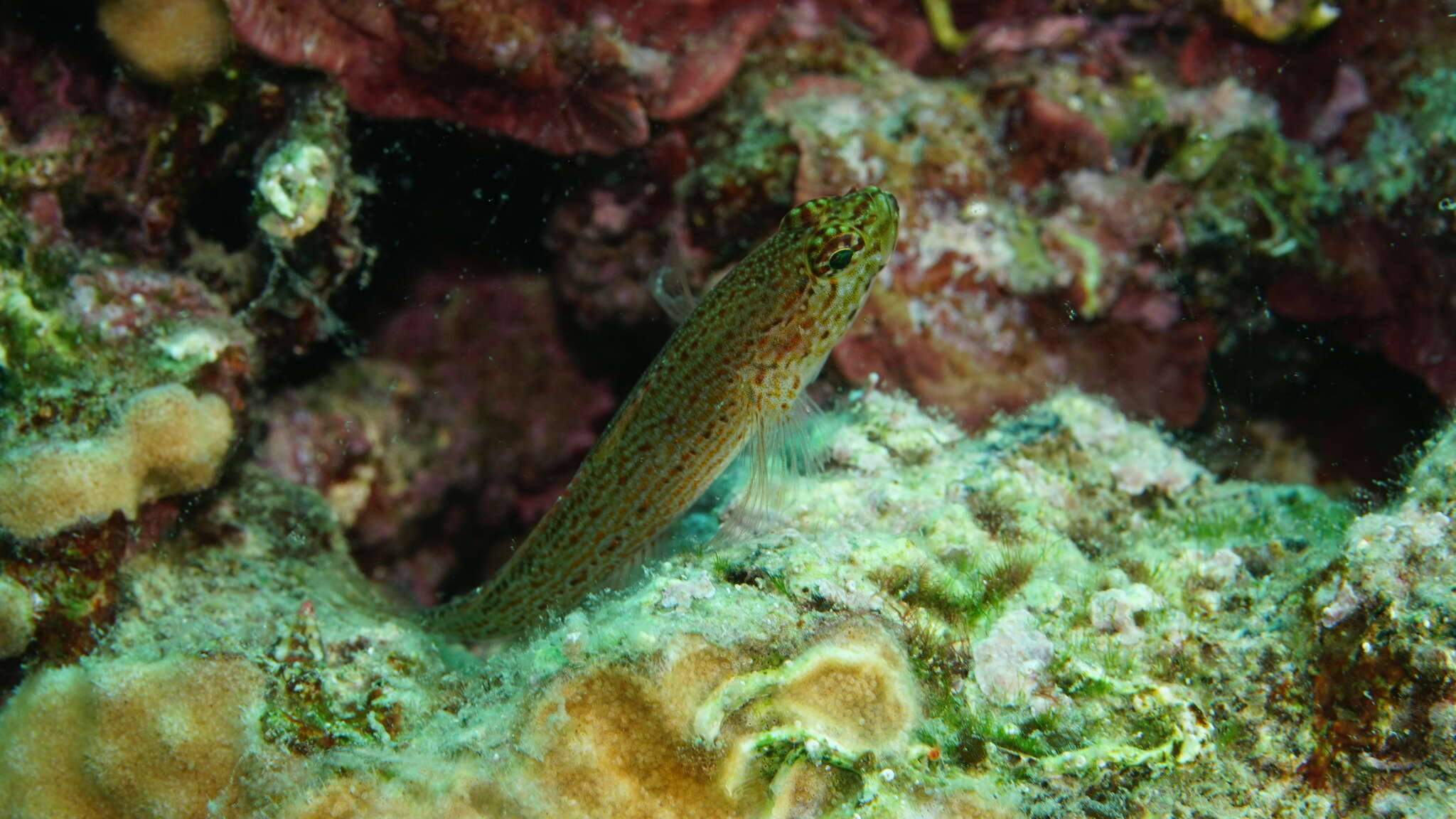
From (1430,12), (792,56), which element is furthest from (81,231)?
(1430,12)

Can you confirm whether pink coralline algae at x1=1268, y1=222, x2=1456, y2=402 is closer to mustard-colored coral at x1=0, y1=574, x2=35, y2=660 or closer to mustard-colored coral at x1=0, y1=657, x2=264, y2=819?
mustard-colored coral at x1=0, y1=657, x2=264, y2=819

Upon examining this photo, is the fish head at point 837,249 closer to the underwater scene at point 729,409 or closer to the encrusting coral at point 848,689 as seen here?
the underwater scene at point 729,409

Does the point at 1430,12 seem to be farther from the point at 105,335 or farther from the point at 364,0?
the point at 105,335

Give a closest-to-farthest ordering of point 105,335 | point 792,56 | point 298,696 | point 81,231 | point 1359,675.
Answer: point 1359,675 → point 298,696 → point 105,335 → point 81,231 → point 792,56

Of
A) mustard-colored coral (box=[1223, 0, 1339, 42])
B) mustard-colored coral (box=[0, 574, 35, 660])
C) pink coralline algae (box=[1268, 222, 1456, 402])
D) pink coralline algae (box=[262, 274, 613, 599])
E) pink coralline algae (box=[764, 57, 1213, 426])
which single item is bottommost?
mustard-colored coral (box=[0, 574, 35, 660])

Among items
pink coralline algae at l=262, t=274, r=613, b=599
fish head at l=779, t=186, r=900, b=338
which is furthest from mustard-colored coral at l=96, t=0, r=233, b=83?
fish head at l=779, t=186, r=900, b=338

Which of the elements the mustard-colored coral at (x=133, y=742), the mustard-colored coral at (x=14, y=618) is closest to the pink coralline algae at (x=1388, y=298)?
the mustard-colored coral at (x=133, y=742)

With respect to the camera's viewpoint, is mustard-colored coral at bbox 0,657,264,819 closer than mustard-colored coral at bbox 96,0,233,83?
Yes
